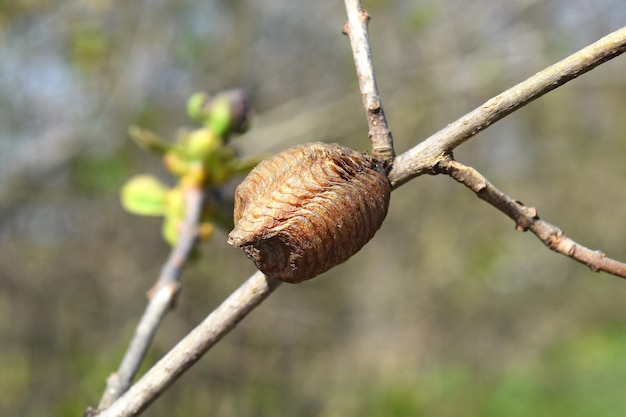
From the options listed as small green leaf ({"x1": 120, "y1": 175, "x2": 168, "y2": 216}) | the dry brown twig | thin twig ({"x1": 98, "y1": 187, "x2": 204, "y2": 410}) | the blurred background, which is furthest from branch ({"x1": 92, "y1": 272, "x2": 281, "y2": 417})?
the blurred background

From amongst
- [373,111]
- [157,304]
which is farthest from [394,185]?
[157,304]

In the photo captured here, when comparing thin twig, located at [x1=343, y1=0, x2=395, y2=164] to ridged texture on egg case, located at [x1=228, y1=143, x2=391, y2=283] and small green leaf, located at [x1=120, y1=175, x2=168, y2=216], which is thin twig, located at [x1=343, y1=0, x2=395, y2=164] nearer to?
ridged texture on egg case, located at [x1=228, y1=143, x2=391, y2=283]

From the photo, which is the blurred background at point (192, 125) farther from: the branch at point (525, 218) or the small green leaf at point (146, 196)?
the branch at point (525, 218)

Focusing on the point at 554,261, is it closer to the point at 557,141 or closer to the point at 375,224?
the point at 557,141

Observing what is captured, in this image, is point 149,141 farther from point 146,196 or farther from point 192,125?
point 192,125

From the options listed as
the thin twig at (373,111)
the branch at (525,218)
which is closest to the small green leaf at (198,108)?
the thin twig at (373,111)

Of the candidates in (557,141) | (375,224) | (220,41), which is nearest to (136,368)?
(375,224)
